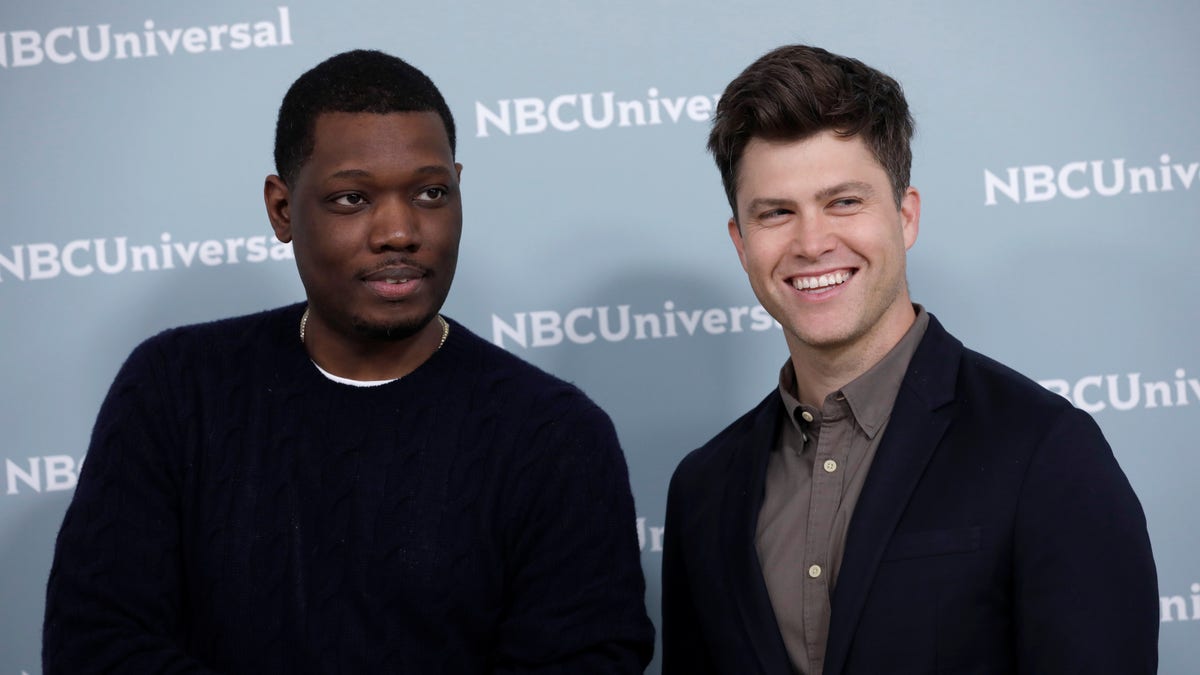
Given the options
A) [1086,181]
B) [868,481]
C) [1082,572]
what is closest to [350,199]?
[868,481]

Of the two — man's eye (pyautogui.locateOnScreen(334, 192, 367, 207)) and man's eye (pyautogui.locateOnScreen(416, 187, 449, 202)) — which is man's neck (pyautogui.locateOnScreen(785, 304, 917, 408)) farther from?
man's eye (pyautogui.locateOnScreen(334, 192, 367, 207))

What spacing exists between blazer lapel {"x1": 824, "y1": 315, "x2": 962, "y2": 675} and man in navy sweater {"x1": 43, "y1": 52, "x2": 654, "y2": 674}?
30 cm

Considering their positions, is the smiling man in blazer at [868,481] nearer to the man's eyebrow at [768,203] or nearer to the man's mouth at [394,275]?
the man's eyebrow at [768,203]

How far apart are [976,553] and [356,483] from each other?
2.78ft

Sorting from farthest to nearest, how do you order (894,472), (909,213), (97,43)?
(97,43), (909,213), (894,472)

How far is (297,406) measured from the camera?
179 centimetres

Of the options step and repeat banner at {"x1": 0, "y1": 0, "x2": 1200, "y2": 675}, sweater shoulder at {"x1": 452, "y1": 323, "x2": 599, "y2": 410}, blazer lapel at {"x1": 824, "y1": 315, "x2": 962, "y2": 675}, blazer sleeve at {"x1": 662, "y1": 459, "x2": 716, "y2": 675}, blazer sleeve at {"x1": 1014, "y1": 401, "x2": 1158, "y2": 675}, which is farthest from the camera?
step and repeat banner at {"x1": 0, "y1": 0, "x2": 1200, "y2": 675}

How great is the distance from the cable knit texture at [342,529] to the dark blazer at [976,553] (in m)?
0.25

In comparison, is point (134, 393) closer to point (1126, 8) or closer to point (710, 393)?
point (710, 393)

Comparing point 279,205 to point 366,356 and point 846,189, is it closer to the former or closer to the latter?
point 366,356

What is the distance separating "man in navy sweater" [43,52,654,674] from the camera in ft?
5.46

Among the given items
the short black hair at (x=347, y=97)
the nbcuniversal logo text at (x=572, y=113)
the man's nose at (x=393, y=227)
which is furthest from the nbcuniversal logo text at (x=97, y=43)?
the man's nose at (x=393, y=227)

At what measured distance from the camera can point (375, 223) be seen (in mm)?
1724

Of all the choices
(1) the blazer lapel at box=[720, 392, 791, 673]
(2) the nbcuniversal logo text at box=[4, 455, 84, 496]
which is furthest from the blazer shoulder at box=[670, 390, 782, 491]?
(2) the nbcuniversal logo text at box=[4, 455, 84, 496]
